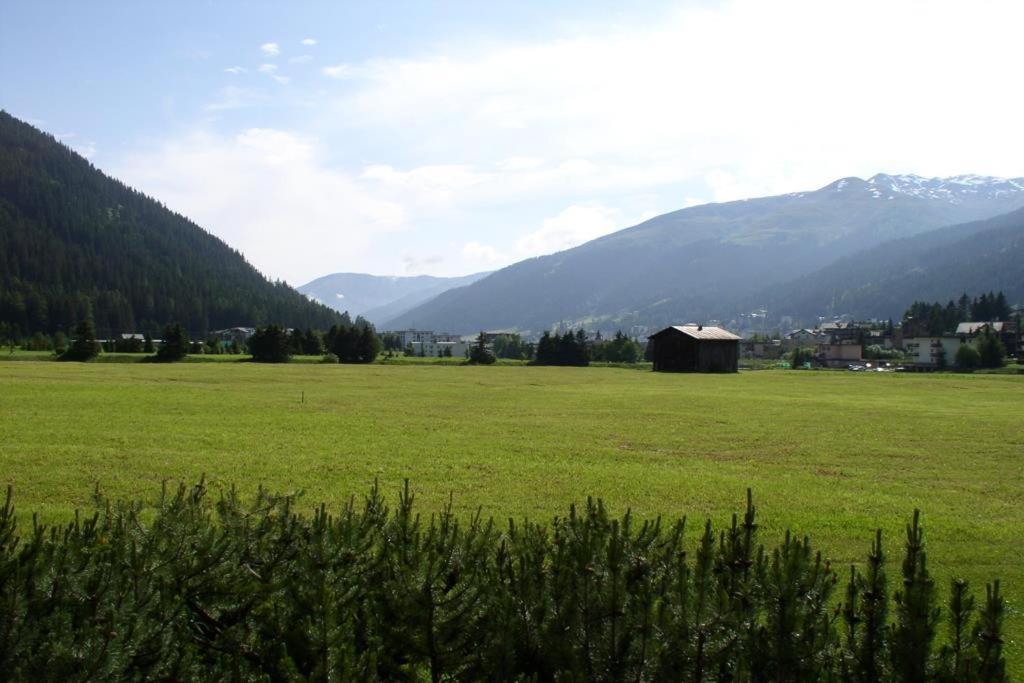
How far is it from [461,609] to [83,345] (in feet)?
341

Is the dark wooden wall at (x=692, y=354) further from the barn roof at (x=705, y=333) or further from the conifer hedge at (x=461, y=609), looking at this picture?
the conifer hedge at (x=461, y=609)

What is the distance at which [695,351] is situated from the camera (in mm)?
88812

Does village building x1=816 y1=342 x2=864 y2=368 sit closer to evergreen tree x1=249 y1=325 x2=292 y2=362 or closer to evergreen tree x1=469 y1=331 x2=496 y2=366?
evergreen tree x1=469 y1=331 x2=496 y2=366

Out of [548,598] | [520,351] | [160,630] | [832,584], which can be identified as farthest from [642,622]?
[520,351]

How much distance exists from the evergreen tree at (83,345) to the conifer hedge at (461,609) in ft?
332

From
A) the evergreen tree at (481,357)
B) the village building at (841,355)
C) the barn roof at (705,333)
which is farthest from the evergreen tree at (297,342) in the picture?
the village building at (841,355)

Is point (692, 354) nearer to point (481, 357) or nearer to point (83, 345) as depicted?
point (481, 357)

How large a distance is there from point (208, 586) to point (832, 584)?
436cm

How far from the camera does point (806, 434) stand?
90.6 feet

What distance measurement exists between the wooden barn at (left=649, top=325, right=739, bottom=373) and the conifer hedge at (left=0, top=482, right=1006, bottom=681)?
85459mm

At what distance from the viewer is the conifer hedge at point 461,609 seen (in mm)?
4410

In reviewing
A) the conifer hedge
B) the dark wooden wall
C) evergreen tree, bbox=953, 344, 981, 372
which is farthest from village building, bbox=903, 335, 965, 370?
the conifer hedge

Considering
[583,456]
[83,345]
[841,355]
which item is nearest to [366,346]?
[83,345]

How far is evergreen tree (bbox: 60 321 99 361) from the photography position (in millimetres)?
92812
